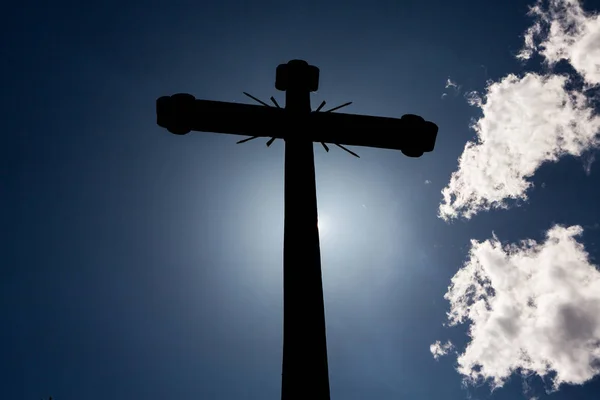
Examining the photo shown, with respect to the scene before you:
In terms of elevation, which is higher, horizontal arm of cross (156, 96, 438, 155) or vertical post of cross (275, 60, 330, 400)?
horizontal arm of cross (156, 96, 438, 155)

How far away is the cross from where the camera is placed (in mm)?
2820

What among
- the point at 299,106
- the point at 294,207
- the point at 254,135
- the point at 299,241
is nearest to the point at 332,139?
the point at 299,106

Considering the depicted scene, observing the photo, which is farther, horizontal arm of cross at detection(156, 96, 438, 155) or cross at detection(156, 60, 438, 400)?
horizontal arm of cross at detection(156, 96, 438, 155)

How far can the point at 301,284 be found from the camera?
308 cm

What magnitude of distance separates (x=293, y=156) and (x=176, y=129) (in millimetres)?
1348

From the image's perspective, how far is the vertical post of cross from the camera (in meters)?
2.73

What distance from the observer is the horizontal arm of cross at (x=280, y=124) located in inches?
167

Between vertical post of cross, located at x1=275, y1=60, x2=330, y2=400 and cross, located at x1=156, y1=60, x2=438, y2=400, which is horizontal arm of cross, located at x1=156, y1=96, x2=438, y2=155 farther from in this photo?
vertical post of cross, located at x1=275, y1=60, x2=330, y2=400

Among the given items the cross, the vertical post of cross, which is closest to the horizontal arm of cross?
the cross

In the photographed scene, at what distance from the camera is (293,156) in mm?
3889

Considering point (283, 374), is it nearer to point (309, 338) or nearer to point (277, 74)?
point (309, 338)

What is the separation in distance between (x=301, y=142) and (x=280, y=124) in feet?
1.32

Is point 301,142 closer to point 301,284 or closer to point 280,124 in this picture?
point 280,124

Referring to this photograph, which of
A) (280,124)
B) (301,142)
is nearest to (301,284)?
(301,142)
